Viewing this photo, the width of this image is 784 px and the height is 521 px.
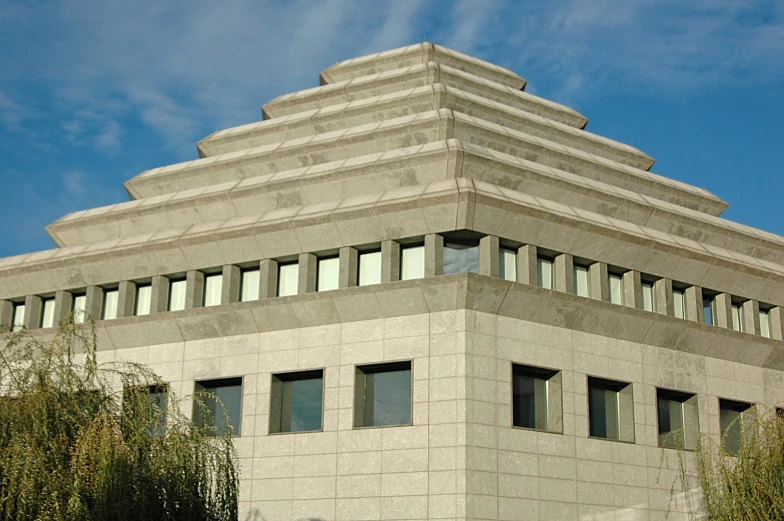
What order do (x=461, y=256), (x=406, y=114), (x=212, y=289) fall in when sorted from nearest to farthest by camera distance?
(x=461, y=256) < (x=212, y=289) < (x=406, y=114)

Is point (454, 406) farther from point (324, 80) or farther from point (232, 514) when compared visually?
point (324, 80)

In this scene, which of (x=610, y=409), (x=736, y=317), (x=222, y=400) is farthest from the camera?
(x=736, y=317)

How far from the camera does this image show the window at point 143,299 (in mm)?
36781

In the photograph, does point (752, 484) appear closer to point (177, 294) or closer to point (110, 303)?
point (177, 294)

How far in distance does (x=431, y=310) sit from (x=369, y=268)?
308cm

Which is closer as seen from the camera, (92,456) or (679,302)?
(92,456)

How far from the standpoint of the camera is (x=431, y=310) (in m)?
31.4

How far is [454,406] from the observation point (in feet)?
98.7

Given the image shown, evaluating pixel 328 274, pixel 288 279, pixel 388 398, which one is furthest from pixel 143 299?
pixel 388 398

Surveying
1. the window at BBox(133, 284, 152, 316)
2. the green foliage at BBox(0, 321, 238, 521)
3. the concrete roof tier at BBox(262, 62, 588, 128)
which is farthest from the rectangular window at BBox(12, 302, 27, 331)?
the green foliage at BBox(0, 321, 238, 521)

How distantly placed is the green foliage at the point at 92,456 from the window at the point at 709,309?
66.1 ft

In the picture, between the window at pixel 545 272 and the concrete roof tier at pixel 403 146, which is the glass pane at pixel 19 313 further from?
the window at pixel 545 272

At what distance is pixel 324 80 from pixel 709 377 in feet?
73.9

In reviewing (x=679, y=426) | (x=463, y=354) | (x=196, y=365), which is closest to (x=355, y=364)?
(x=463, y=354)
